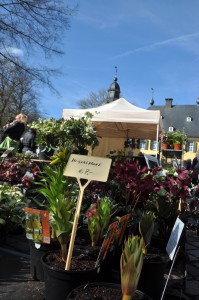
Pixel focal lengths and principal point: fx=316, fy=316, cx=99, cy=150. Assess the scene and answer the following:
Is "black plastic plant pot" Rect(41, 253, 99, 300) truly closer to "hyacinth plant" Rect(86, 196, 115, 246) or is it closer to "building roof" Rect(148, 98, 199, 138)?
"hyacinth plant" Rect(86, 196, 115, 246)

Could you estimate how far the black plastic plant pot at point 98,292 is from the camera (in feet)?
5.10

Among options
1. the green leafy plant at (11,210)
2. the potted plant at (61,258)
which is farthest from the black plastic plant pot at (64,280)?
the green leafy plant at (11,210)

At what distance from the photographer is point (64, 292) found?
1.73m

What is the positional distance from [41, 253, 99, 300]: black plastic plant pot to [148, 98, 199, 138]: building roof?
47.5 meters

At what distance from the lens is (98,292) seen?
161cm

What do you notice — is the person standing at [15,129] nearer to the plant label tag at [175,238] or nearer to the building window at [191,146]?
the plant label tag at [175,238]

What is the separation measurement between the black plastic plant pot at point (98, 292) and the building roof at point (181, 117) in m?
47.6

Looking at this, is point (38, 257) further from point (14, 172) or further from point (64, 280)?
point (14, 172)

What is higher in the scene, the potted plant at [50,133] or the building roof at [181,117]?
the building roof at [181,117]

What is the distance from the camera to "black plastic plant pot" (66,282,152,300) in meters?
1.55

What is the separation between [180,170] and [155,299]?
983mm

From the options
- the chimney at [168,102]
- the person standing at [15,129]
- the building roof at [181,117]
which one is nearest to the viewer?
the person standing at [15,129]

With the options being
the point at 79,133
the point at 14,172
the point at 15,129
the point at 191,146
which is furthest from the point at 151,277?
the point at 191,146

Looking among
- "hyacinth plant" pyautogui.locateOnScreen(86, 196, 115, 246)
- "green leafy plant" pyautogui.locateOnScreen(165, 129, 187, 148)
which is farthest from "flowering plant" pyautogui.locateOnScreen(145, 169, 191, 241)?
"green leafy plant" pyautogui.locateOnScreen(165, 129, 187, 148)
